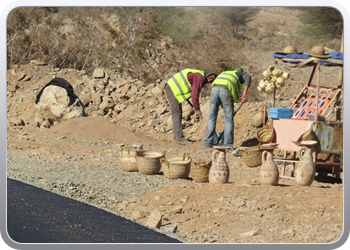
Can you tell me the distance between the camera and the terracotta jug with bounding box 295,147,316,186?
7.48 m

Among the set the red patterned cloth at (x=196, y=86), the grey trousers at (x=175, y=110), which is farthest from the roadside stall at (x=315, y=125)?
the grey trousers at (x=175, y=110)

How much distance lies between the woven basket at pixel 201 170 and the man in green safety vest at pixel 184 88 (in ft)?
11.1

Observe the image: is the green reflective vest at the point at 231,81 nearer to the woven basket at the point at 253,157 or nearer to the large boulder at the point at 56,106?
the woven basket at the point at 253,157

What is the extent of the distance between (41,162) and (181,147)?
3.37m

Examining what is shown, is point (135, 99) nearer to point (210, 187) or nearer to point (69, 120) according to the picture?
point (69, 120)

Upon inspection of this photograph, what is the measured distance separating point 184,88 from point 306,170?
456cm

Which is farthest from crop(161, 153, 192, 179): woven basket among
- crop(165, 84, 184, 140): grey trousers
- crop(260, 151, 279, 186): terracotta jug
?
crop(165, 84, 184, 140): grey trousers

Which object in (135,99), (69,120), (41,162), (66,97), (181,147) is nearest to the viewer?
(41,162)

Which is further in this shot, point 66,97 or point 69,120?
point 66,97

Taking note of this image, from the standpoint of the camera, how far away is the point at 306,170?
295 inches

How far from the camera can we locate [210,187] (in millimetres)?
7332

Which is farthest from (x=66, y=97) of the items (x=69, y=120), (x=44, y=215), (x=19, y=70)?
(x=44, y=215)

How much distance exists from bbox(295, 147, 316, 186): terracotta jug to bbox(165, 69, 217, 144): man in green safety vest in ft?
12.0

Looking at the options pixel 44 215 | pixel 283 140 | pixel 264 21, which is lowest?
pixel 44 215
